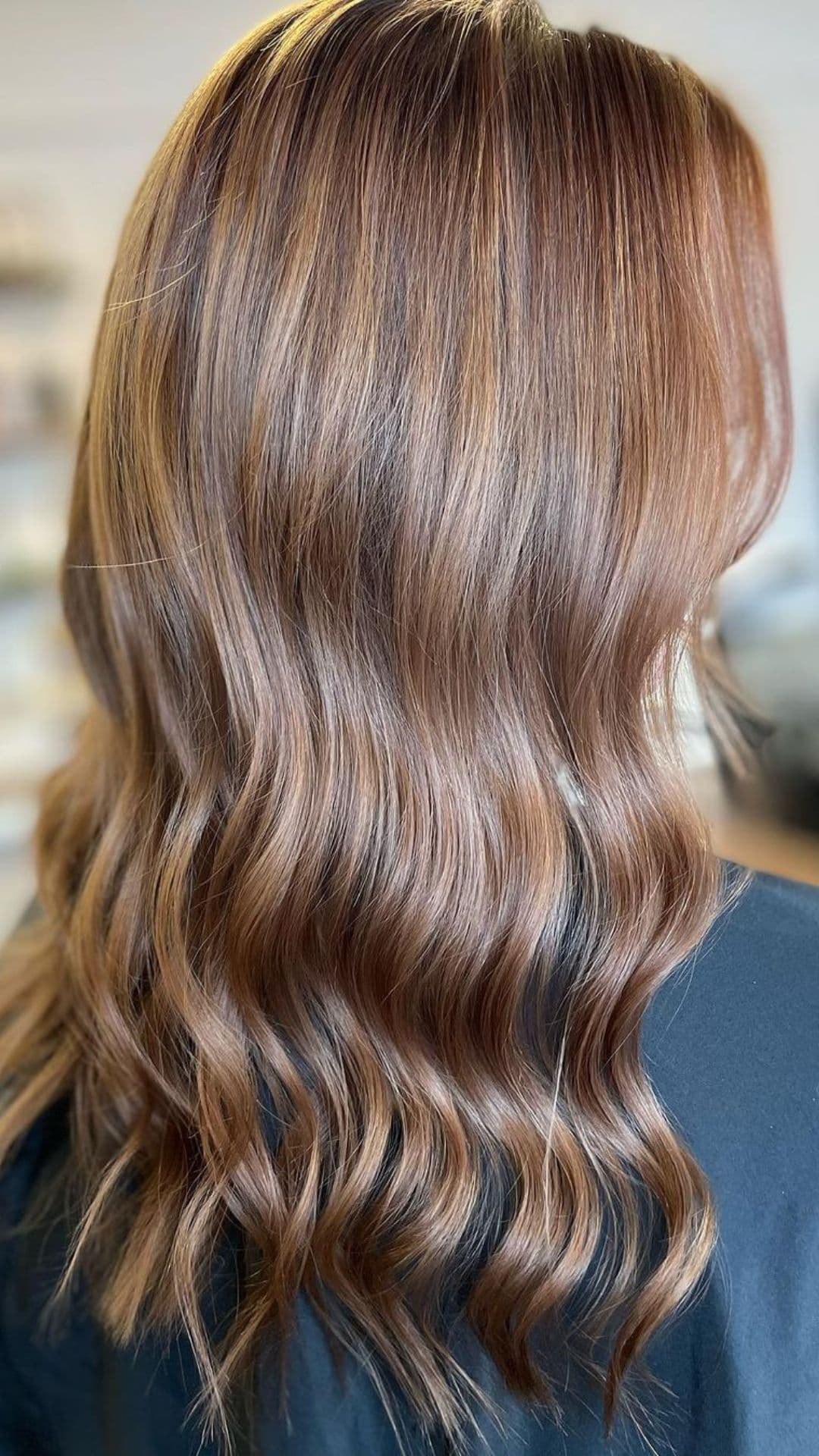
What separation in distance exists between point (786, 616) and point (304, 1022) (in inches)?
51.2

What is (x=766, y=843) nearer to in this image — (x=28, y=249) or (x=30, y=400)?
(x=30, y=400)

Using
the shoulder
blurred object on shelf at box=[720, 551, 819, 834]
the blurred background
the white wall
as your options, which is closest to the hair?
the shoulder

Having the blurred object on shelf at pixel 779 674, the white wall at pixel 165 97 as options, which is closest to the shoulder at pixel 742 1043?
the blurred object on shelf at pixel 779 674

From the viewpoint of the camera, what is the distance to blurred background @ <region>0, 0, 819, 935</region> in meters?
1.52

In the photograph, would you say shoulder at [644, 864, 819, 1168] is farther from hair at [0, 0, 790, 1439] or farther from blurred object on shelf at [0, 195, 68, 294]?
blurred object on shelf at [0, 195, 68, 294]

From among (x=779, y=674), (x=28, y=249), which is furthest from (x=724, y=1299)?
(x=28, y=249)

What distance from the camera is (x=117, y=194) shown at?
1590 mm

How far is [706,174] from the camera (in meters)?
0.47

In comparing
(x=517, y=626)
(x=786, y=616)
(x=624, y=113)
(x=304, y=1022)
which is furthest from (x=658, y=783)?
(x=786, y=616)

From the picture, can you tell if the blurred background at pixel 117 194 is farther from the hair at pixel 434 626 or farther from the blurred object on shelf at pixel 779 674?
the hair at pixel 434 626

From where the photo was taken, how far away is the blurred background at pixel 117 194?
1522 millimetres

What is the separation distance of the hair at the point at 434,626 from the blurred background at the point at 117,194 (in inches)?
42.5

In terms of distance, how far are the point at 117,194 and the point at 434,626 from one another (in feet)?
4.91

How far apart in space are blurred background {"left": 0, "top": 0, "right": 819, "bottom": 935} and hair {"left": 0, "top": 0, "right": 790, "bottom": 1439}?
1.08 m
